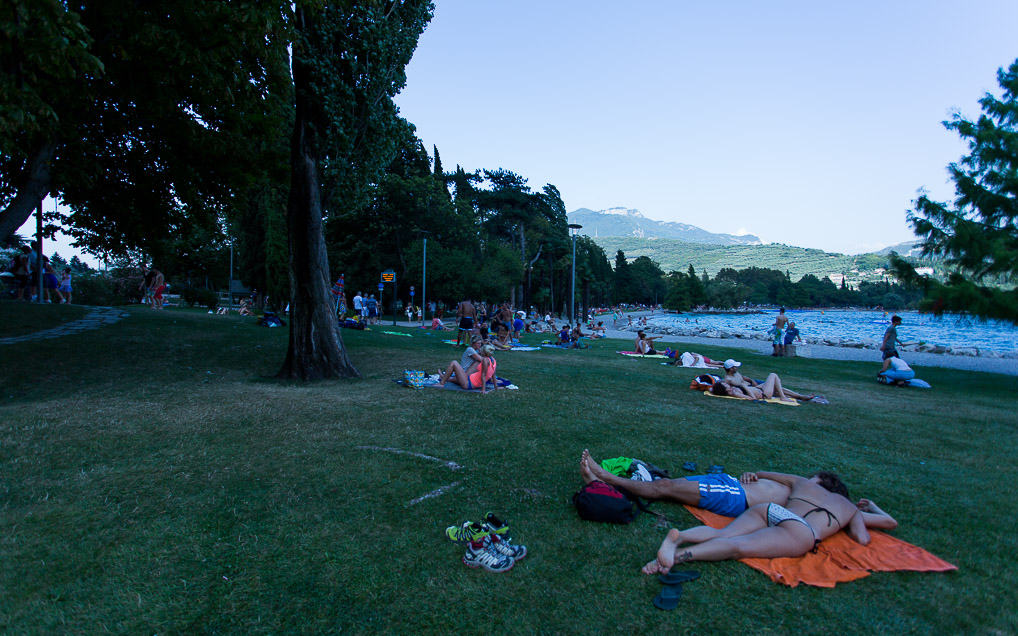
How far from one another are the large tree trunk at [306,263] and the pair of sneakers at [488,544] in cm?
751

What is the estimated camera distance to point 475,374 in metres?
9.44

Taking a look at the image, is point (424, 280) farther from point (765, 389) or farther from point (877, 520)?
point (877, 520)

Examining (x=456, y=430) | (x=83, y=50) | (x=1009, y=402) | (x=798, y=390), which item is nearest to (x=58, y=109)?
(x=83, y=50)

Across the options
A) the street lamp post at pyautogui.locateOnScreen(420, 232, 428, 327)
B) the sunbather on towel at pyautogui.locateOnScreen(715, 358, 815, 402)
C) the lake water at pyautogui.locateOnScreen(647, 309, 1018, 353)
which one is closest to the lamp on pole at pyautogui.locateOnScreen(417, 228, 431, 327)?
the street lamp post at pyautogui.locateOnScreen(420, 232, 428, 327)

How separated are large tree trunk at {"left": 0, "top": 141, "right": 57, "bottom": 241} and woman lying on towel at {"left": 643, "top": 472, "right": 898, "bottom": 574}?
12.1 metres

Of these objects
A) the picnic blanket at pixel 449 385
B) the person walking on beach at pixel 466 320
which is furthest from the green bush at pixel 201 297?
the picnic blanket at pixel 449 385

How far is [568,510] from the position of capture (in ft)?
13.7

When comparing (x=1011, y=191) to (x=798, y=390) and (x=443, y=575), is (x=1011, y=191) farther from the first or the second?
(x=443, y=575)

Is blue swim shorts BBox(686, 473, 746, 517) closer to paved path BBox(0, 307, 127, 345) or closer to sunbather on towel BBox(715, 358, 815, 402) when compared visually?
sunbather on towel BBox(715, 358, 815, 402)

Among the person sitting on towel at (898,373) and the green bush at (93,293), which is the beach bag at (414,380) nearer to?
the person sitting on towel at (898,373)

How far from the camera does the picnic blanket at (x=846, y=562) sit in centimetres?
321

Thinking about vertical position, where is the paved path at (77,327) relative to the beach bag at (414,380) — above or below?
above

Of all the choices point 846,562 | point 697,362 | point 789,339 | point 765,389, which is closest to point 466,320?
point 697,362

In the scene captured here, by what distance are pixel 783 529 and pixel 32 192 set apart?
43.1ft
